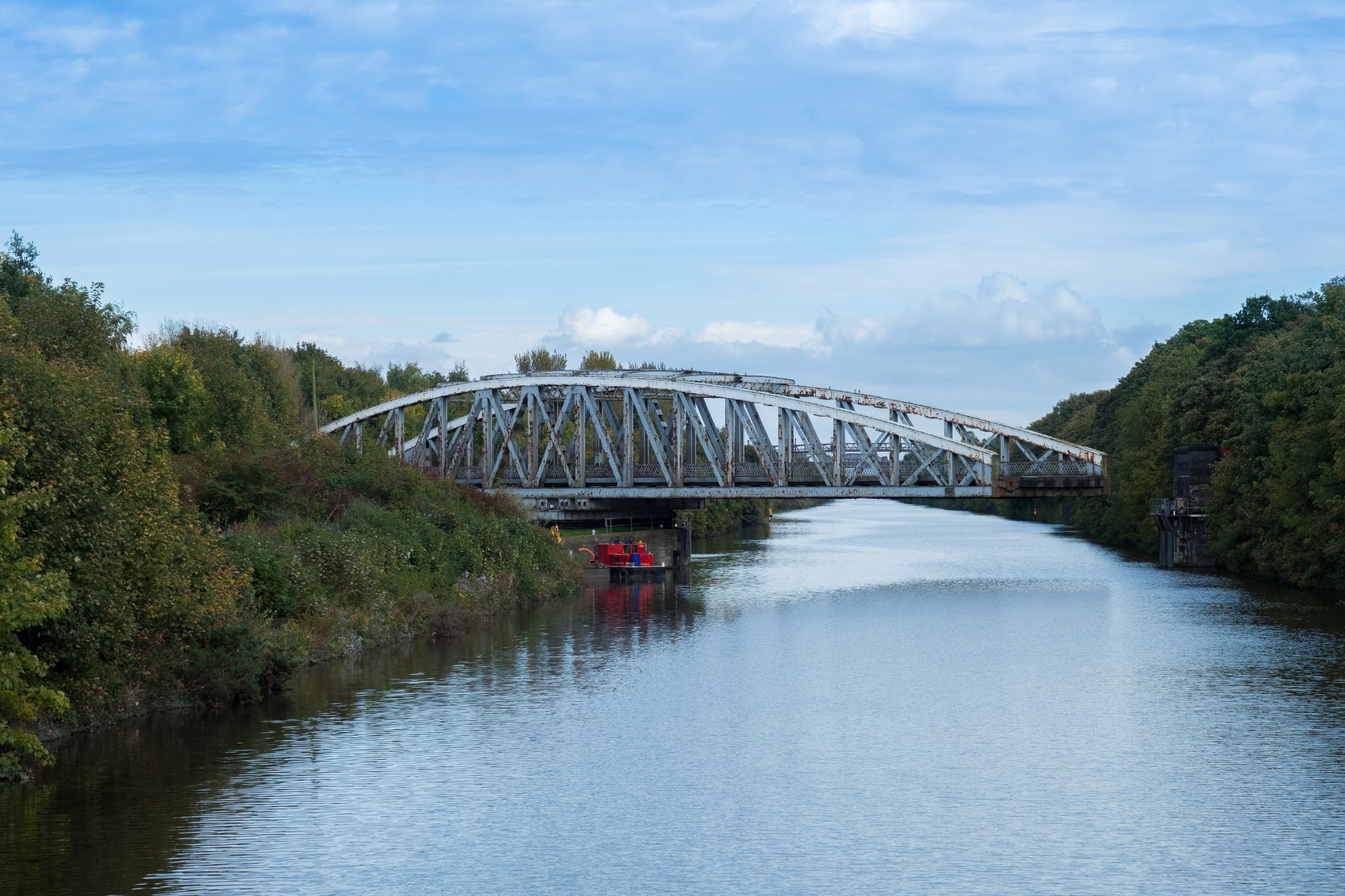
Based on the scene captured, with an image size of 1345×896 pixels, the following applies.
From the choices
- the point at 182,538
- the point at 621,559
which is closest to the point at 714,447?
the point at 621,559

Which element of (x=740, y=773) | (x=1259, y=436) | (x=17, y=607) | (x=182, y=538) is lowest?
(x=740, y=773)

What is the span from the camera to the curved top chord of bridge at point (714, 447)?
78688mm

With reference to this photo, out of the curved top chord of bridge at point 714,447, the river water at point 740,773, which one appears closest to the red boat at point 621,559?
the curved top chord of bridge at point 714,447

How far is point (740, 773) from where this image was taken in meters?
29.5

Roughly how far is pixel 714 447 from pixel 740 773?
56080mm

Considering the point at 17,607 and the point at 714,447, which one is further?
the point at 714,447

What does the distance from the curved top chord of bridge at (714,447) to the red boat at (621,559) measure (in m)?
4.34

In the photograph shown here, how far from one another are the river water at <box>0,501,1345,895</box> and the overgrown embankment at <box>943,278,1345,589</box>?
1380 cm

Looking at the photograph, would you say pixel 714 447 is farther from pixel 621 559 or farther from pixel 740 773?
pixel 740 773

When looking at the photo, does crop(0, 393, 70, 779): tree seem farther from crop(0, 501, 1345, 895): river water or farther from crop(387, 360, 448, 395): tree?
crop(387, 360, 448, 395): tree

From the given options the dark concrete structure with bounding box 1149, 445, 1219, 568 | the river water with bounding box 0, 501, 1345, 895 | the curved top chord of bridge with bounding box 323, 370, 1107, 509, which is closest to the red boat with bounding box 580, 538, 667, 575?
the curved top chord of bridge with bounding box 323, 370, 1107, 509

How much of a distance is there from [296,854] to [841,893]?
833 centimetres

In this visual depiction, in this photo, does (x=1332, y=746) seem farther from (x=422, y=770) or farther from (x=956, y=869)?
(x=422, y=770)

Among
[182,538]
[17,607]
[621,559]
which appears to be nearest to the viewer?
[17,607]
